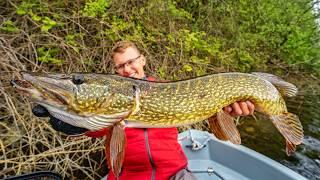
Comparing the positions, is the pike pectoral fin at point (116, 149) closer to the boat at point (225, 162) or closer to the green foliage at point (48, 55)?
the boat at point (225, 162)

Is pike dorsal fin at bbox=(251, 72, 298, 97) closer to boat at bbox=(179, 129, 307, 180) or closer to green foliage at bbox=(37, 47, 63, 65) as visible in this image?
boat at bbox=(179, 129, 307, 180)

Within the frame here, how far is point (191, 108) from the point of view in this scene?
5.56ft

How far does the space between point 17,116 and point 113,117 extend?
1.83m

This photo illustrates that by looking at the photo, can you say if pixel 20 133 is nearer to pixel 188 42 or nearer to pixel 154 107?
pixel 154 107

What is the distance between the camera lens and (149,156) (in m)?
1.91

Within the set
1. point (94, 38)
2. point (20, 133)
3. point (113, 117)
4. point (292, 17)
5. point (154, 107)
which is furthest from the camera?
point (292, 17)

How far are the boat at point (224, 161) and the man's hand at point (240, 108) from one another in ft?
2.56

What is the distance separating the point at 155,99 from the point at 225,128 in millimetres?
392

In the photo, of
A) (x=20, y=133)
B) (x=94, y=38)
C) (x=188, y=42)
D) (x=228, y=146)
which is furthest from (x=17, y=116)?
(x=188, y=42)

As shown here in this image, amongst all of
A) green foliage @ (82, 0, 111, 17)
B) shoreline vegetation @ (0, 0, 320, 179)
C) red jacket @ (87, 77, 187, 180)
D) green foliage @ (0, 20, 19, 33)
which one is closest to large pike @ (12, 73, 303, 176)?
red jacket @ (87, 77, 187, 180)

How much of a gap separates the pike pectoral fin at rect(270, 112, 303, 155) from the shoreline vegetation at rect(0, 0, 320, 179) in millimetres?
1715

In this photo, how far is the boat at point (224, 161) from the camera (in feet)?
8.42

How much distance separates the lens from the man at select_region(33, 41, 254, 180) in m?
1.90

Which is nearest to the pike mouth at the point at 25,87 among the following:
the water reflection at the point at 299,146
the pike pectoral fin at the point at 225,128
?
the pike pectoral fin at the point at 225,128
